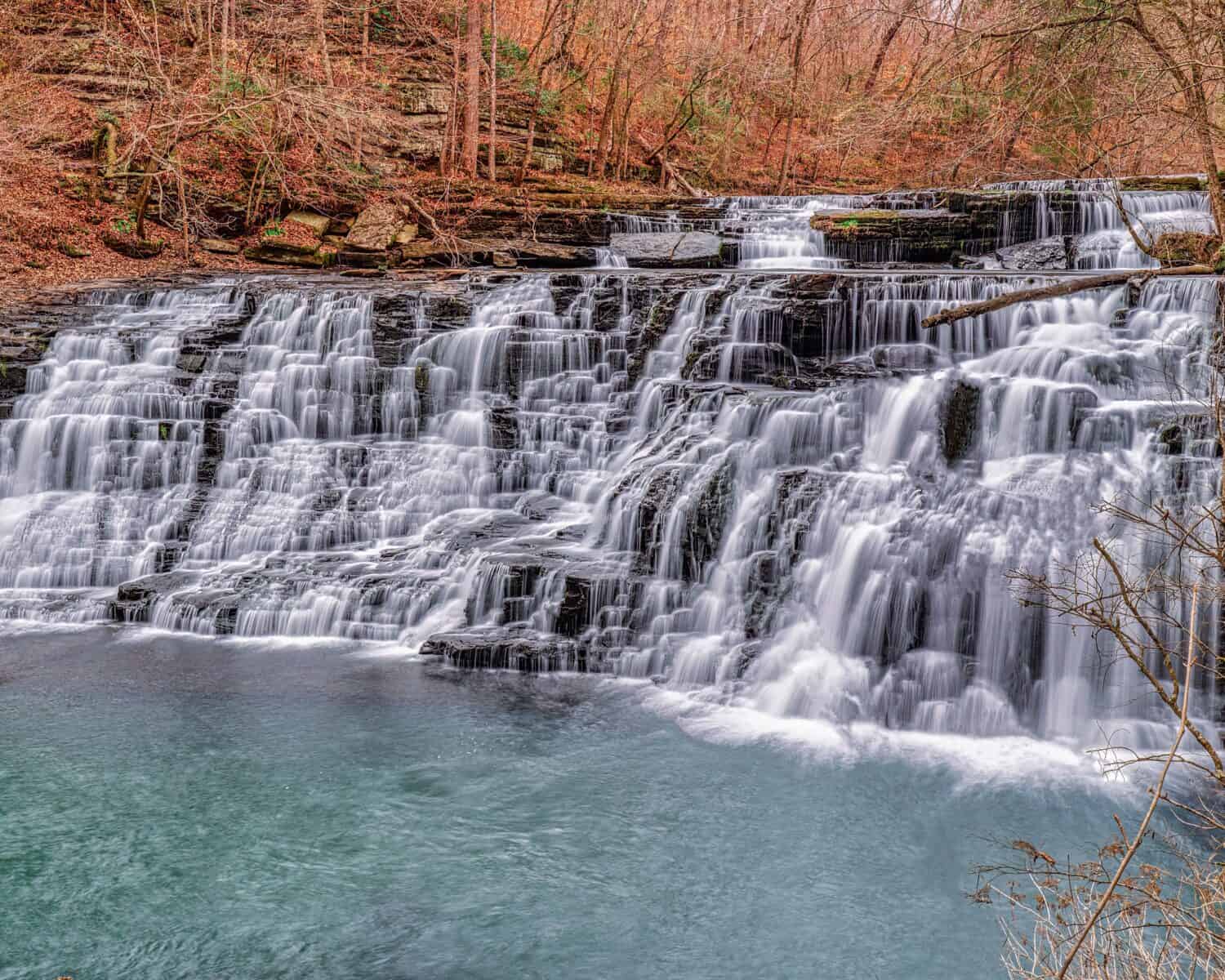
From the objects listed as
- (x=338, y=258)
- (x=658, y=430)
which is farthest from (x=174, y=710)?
Answer: (x=338, y=258)

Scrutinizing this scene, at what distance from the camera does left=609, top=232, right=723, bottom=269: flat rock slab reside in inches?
728

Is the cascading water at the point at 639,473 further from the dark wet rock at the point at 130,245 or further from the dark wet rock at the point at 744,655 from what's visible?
the dark wet rock at the point at 130,245

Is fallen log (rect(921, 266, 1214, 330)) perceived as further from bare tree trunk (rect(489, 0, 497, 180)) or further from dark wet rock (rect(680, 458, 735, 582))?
bare tree trunk (rect(489, 0, 497, 180))

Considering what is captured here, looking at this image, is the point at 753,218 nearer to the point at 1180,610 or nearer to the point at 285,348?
the point at 285,348

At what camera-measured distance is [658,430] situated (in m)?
13.3

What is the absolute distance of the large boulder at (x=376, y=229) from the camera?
2006 centimetres

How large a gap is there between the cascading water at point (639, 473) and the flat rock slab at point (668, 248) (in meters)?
2.13

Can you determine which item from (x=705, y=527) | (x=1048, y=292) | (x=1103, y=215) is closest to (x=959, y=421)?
(x=1048, y=292)

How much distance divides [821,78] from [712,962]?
28.7 metres

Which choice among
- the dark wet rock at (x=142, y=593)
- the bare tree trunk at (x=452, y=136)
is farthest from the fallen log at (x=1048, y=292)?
the bare tree trunk at (x=452, y=136)

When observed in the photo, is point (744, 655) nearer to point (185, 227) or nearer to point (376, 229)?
point (376, 229)

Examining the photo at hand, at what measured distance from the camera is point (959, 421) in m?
11.2

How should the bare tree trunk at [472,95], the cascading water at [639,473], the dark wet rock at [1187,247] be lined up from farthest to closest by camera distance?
1. the bare tree trunk at [472,95]
2. the dark wet rock at [1187,247]
3. the cascading water at [639,473]

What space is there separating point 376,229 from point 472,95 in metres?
4.98
